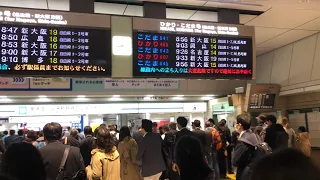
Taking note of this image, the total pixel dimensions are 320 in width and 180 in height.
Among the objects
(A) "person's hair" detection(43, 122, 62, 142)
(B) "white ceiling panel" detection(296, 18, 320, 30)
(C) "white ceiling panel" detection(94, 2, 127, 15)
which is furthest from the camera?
(B) "white ceiling panel" detection(296, 18, 320, 30)

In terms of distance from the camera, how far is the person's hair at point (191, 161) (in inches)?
90.1

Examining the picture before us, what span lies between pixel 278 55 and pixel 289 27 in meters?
2.57

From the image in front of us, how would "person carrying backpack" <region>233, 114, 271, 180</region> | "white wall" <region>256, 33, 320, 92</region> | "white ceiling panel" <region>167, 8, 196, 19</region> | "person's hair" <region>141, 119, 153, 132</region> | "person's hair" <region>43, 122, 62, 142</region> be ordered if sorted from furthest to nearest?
"white wall" <region>256, 33, 320, 92</region>
"person's hair" <region>141, 119, 153, 132</region>
"white ceiling panel" <region>167, 8, 196, 19</region>
"person carrying backpack" <region>233, 114, 271, 180</region>
"person's hair" <region>43, 122, 62, 142</region>

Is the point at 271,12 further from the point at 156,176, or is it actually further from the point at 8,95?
the point at 8,95

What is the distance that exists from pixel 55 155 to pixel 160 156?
2987 millimetres

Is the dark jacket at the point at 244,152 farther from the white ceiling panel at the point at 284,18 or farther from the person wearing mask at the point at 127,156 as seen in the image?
the white ceiling panel at the point at 284,18

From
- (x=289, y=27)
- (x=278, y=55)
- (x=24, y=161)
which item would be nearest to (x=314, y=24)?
(x=289, y=27)

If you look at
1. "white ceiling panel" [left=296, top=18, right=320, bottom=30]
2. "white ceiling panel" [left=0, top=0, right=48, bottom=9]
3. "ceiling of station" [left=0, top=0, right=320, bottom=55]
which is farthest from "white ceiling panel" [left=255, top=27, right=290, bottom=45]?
"white ceiling panel" [left=0, top=0, right=48, bottom=9]

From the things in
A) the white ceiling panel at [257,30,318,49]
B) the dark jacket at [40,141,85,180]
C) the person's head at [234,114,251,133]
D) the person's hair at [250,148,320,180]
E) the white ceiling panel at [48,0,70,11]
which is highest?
the white ceiling panel at [48,0,70,11]

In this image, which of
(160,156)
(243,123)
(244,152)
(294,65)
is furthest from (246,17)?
(294,65)

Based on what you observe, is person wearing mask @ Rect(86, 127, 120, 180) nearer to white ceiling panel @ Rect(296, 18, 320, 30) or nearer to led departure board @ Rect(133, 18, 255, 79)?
led departure board @ Rect(133, 18, 255, 79)

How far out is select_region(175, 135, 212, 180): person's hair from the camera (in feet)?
7.51

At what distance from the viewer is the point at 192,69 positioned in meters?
4.91

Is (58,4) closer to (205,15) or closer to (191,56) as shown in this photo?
(191,56)
